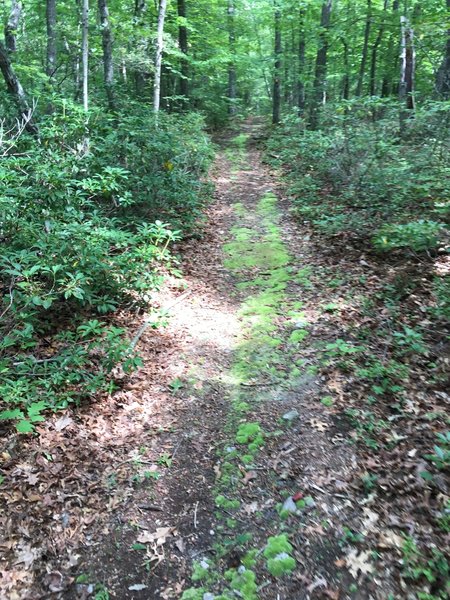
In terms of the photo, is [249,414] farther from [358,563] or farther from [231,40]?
[231,40]

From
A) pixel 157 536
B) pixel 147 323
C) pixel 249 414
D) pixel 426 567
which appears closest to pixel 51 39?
pixel 147 323

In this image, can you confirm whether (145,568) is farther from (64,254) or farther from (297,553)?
(64,254)

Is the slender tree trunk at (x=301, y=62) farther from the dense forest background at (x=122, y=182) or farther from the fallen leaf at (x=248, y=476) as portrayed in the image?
the fallen leaf at (x=248, y=476)

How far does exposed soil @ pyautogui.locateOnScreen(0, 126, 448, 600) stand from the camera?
2873mm

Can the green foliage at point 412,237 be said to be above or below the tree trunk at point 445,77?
below

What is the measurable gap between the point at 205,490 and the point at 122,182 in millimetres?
6244

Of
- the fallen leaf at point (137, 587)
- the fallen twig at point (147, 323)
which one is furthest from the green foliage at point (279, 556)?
the fallen twig at point (147, 323)

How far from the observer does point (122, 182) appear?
→ 810 cm

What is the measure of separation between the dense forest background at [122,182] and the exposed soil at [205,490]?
544mm

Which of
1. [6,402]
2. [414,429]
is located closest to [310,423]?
[414,429]

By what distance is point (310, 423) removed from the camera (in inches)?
159

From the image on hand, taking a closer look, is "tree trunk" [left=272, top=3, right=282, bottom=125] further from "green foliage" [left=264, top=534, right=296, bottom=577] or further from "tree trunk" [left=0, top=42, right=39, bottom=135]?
"green foliage" [left=264, top=534, right=296, bottom=577]

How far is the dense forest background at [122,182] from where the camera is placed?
478 cm

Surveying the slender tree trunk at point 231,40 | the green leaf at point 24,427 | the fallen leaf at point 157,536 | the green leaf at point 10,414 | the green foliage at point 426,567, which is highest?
the slender tree trunk at point 231,40
